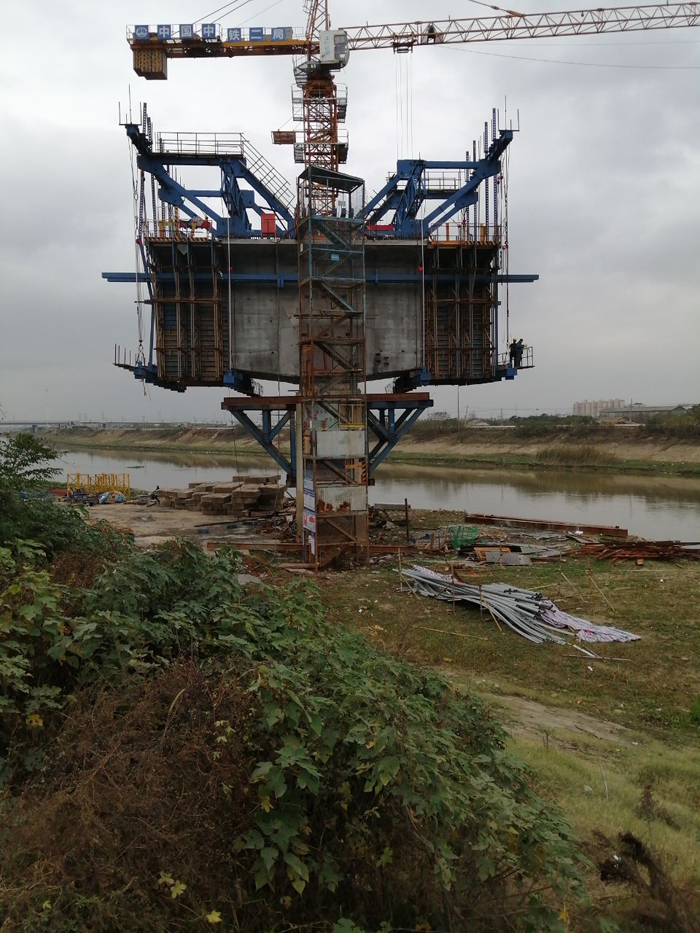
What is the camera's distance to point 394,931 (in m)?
3.15

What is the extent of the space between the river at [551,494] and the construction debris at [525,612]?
14207 mm

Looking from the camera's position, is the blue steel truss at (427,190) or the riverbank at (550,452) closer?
the blue steel truss at (427,190)

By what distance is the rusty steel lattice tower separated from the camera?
57.7 ft

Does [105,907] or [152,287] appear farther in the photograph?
[152,287]

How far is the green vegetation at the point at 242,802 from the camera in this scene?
113 inches

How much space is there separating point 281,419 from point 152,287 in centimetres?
716

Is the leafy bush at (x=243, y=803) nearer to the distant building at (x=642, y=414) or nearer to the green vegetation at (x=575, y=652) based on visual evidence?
the green vegetation at (x=575, y=652)

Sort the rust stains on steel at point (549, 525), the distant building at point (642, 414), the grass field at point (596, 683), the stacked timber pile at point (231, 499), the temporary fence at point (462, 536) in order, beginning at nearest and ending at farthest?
the grass field at point (596, 683) < the temporary fence at point (462, 536) < the rust stains on steel at point (549, 525) < the stacked timber pile at point (231, 499) < the distant building at point (642, 414)

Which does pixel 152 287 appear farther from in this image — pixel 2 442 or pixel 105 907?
pixel 105 907

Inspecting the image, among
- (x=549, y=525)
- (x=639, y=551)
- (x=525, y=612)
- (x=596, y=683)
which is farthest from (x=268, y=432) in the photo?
(x=596, y=683)

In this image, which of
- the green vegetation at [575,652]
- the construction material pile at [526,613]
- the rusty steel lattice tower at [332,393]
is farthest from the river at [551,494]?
the construction material pile at [526,613]

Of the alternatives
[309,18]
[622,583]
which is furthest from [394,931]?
[309,18]

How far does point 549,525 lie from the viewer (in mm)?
23641

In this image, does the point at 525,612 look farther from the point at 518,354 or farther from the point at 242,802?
the point at 518,354
